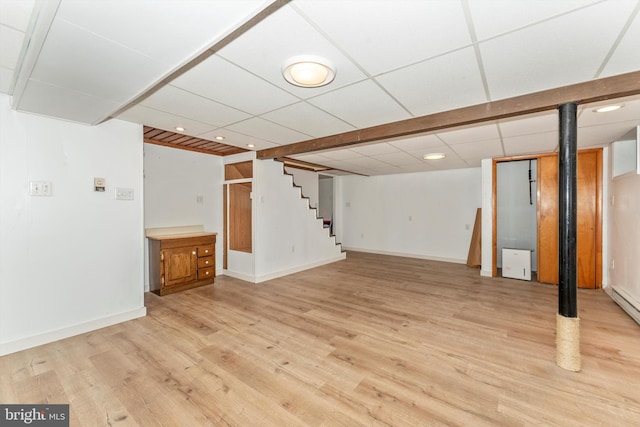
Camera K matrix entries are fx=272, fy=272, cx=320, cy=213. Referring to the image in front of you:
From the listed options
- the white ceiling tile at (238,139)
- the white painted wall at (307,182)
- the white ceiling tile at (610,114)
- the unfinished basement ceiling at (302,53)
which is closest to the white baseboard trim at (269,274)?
the white painted wall at (307,182)

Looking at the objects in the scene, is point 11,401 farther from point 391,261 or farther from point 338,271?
point 391,261

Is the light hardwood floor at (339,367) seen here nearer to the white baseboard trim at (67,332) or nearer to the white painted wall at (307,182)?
the white baseboard trim at (67,332)

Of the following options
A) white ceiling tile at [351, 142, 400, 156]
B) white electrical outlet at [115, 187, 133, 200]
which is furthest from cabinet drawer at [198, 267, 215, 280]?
white ceiling tile at [351, 142, 400, 156]

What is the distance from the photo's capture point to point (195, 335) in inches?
114

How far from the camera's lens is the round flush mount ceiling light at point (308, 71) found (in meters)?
1.86

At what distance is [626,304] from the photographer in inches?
136

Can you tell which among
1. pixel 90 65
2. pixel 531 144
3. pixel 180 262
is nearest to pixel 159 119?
pixel 90 65

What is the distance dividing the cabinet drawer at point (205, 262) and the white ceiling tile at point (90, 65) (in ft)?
10.0

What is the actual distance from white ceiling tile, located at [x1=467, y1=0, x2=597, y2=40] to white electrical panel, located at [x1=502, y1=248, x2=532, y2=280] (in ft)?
15.9

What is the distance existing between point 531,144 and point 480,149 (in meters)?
0.68

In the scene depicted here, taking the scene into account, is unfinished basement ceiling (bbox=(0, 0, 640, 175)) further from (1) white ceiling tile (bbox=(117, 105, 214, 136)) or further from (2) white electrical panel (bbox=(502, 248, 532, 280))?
(2) white electrical panel (bbox=(502, 248, 532, 280))

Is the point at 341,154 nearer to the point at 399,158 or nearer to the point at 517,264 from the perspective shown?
the point at 399,158

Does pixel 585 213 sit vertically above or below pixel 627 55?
below

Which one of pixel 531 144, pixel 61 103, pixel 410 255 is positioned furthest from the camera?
pixel 410 255
